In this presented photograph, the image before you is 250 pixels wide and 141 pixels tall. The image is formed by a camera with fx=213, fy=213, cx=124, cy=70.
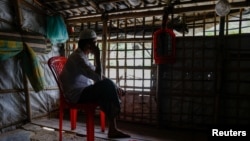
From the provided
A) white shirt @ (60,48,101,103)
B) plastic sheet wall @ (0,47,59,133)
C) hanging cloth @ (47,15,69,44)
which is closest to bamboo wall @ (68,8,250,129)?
hanging cloth @ (47,15,69,44)

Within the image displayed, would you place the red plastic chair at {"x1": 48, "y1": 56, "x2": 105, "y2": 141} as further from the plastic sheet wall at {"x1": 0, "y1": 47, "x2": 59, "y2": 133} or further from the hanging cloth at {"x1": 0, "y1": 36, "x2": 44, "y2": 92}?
the plastic sheet wall at {"x1": 0, "y1": 47, "x2": 59, "y2": 133}

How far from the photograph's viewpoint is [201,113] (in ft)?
11.9

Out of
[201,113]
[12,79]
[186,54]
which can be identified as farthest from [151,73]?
[12,79]

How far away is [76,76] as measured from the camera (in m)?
2.75

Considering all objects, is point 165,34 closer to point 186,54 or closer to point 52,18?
point 186,54

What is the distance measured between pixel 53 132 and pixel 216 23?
3293mm

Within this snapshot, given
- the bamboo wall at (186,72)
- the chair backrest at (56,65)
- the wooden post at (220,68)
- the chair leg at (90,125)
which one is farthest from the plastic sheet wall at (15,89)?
the wooden post at (220,68)

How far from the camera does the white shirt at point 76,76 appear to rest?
2.64m

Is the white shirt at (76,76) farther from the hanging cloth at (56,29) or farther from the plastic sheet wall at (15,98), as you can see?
the hanging cloth at (56,29)

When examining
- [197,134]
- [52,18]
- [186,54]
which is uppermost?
[52,18]

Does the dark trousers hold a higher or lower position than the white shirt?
lower

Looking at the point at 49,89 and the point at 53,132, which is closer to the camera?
the point at 53,132

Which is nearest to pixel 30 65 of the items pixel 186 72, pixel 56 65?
pixel 56 65

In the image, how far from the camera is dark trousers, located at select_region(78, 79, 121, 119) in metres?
2.55
